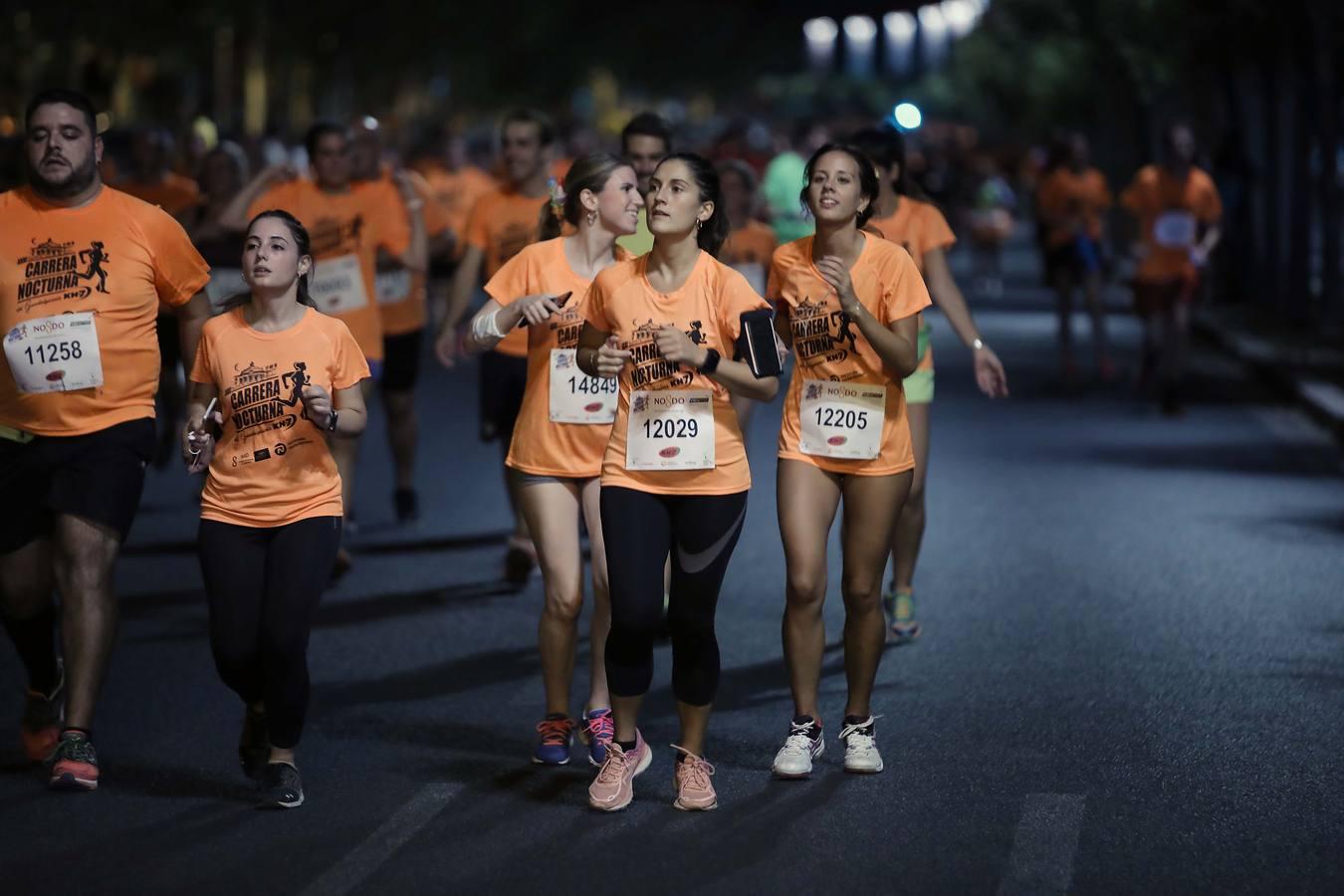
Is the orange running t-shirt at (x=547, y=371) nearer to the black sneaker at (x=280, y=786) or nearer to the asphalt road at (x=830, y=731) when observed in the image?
the asphalt road at (x=830, y=731)

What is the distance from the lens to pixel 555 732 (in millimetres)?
7449

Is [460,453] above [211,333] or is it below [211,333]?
below

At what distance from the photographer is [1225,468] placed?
14602 mm

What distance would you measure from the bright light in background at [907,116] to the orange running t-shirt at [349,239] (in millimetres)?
2563

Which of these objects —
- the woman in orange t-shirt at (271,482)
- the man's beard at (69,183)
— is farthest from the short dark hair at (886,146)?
the man's beard at (69,183)

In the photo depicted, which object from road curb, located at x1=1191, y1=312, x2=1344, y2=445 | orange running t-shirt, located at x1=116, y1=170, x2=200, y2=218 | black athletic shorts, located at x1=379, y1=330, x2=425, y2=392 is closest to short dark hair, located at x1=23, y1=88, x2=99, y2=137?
black athletic shorts, located at x1=379, y1=330, x2=425, y2=392

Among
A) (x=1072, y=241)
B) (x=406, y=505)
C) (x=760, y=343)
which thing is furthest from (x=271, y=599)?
(x=1072, y=241)

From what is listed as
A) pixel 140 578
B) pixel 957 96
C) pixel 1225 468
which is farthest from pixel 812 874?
pixel 957 96

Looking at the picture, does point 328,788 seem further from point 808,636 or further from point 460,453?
point 460,453

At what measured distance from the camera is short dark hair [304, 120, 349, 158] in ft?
35.8

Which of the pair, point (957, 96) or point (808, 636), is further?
point (957, 96)

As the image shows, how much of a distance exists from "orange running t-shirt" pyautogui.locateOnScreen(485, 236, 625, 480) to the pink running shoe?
3.29 feet

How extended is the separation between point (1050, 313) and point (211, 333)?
2266 centimetres

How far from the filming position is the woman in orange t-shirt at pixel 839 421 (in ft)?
23.4
